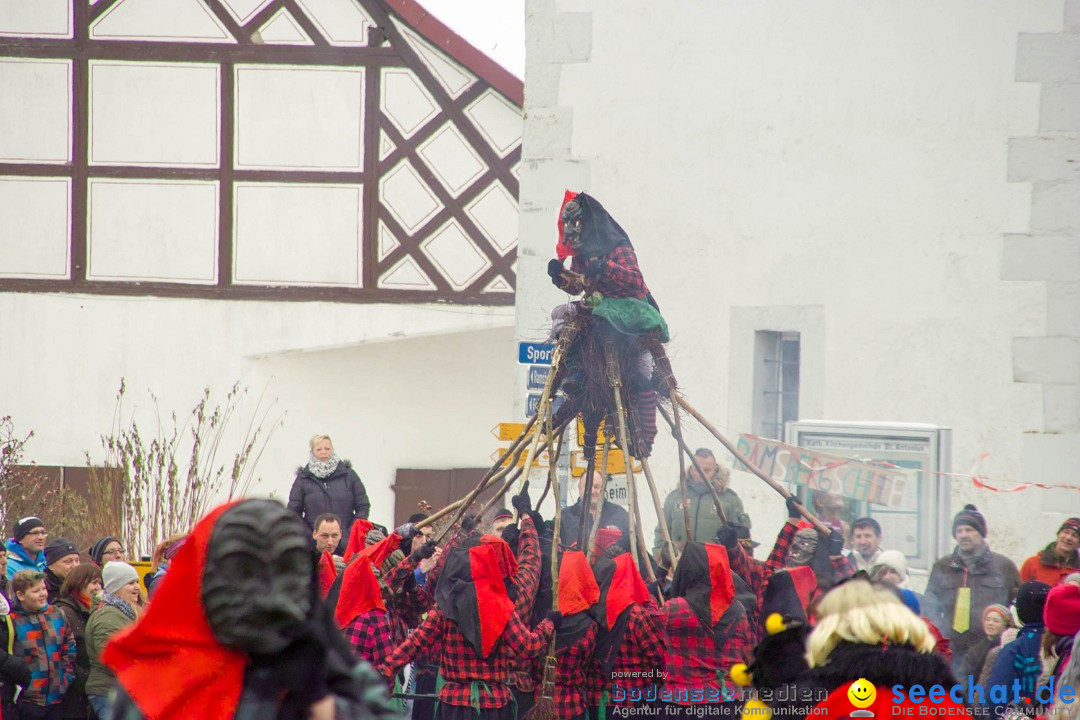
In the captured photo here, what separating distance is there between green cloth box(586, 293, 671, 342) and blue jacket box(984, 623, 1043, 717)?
1881 mm

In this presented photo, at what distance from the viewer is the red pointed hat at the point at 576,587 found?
5.24 metres

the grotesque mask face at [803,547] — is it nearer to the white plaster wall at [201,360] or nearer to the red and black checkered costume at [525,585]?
the red and black checkered costume at [525,585]

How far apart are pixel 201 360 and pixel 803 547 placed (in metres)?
7.37

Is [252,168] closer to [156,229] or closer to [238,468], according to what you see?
[156,229]

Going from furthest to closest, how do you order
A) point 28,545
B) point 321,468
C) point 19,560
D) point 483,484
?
point 321,468
point 28,545
point 19,560
point 483,484

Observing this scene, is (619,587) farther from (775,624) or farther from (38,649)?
(38,649)

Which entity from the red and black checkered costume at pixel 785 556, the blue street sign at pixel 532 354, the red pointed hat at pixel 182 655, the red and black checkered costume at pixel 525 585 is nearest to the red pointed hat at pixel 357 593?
the red and black checkered costume at pixel 525 585

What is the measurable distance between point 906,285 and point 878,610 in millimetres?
5593

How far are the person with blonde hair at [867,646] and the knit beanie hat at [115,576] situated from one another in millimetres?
4000

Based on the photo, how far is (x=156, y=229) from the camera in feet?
38.8

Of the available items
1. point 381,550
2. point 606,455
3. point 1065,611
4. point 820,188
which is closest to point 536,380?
point 820,188

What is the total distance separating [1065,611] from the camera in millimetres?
4379

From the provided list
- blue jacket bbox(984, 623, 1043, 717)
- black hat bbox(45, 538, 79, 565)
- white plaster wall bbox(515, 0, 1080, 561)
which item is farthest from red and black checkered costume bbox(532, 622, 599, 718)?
white plaster wall bbox(515, 0, 1080, 561)

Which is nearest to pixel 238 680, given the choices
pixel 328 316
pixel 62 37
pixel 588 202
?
pixel 588 202
